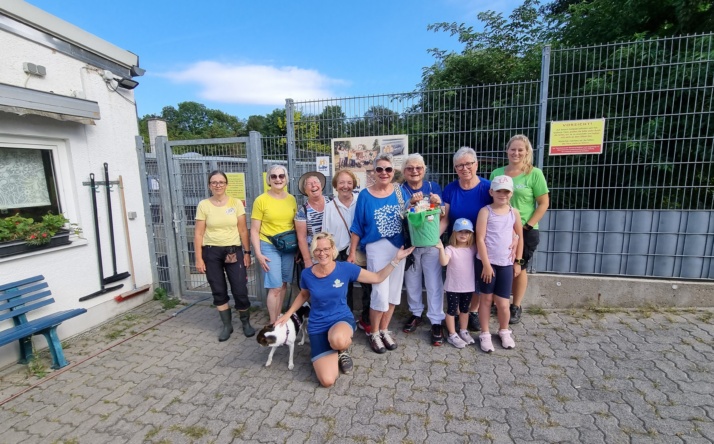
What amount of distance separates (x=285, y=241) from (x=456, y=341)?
78.1 inches

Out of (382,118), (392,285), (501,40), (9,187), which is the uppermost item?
(501,40)

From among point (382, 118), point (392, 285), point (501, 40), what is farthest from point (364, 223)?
point (501, 40)

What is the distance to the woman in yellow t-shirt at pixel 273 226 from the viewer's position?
140 inches

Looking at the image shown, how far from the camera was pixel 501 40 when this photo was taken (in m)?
10.0

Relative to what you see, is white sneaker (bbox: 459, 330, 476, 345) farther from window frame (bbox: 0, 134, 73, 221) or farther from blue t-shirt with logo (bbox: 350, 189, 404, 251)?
window frame (bbox: 0, 134, 73, 221)

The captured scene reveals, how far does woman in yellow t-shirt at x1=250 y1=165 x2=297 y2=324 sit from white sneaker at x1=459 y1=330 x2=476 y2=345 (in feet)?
6.34

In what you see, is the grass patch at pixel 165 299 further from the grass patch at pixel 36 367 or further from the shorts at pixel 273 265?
the shorts at pixel 273 265

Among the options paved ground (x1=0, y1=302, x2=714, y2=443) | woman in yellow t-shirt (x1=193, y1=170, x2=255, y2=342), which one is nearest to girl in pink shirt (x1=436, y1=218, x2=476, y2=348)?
paved ground (x1=0, y1=302, x2=714, y2=443)

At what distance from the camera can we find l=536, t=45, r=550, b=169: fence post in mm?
3820

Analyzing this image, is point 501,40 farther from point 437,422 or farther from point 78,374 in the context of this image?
point 78,374

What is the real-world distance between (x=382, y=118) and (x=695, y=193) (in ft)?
11.7

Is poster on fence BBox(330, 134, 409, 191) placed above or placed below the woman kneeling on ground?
above

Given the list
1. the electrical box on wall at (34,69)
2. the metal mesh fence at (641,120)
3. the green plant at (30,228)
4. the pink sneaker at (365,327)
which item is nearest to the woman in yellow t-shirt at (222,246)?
the pink sneaker at (365,327)

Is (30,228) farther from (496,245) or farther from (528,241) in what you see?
(528,241)
